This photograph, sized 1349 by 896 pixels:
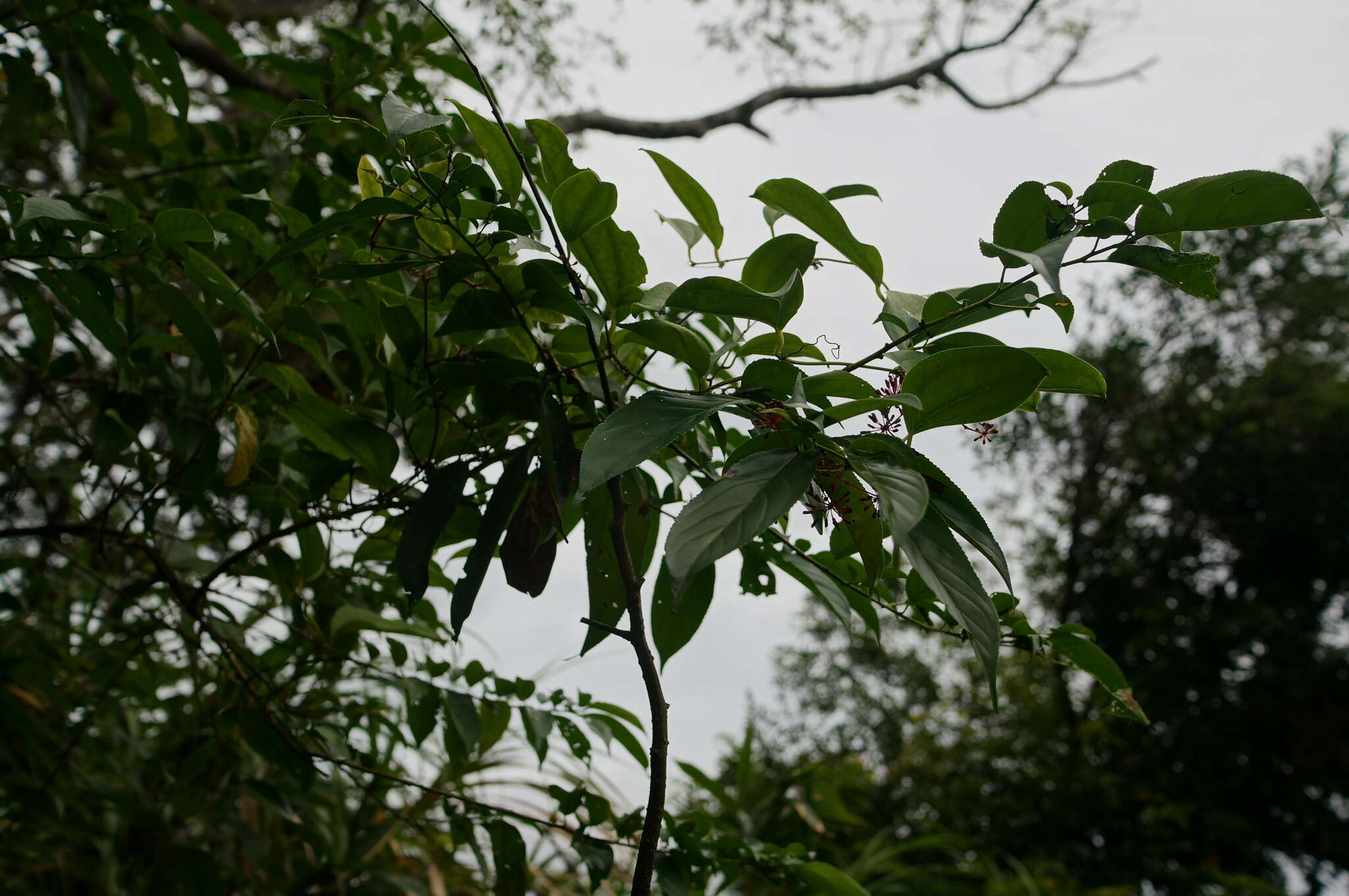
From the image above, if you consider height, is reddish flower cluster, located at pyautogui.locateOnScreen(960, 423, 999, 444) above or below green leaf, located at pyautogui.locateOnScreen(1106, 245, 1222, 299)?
below

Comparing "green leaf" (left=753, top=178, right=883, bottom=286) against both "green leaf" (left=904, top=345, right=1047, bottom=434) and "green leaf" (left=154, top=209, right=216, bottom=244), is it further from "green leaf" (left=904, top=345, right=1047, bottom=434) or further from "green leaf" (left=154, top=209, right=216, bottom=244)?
"green leaf" (left=154, top=209, right=216, bottom=244)

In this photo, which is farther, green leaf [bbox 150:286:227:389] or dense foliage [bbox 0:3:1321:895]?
green leaf [bbox 150:286:227:389]

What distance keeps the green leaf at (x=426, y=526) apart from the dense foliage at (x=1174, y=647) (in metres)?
2.89

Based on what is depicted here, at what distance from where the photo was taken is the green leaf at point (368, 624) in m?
0.62

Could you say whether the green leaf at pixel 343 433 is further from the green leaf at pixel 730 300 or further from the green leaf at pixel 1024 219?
the green leaf at pixel 1024 219

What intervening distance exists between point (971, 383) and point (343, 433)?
373 millimetres

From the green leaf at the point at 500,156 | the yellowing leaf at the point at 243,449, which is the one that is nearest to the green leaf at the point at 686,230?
the green leaf at the point at 500,156

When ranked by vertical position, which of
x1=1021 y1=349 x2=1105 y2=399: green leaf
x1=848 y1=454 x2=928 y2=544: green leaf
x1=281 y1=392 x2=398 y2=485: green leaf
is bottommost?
x1=848 y1=454 x2=928 y2=544: green leaf

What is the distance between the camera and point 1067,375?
1.22 feet

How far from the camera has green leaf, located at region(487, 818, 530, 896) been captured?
2.00 feet

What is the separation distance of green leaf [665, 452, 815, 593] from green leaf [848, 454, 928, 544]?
20mm

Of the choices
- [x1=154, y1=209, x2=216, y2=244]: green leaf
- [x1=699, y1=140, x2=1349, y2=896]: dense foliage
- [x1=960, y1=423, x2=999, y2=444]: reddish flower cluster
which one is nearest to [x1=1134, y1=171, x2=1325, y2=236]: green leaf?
[x1=960, y1=423, x2=999, y2=444]: reddish flower cluster

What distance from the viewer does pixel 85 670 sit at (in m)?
1.17

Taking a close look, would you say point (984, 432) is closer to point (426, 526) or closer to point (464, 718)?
point (426, 526)
